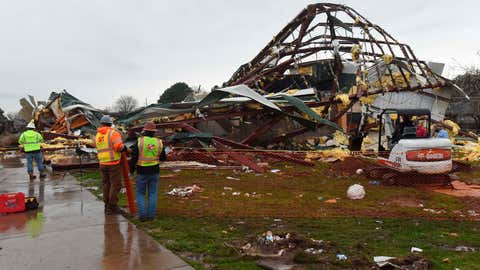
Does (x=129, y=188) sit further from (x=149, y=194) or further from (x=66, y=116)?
(x=66, y=116)

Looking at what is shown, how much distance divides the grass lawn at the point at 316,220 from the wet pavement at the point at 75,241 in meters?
0.30

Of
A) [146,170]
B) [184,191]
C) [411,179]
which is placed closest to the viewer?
[146,170]

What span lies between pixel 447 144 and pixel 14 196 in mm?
8922

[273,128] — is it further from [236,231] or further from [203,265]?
[203,265]

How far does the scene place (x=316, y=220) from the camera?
19.6 ft

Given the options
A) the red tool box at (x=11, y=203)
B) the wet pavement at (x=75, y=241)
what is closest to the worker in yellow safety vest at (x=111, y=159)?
the wet pavement at (x=75, y=241)

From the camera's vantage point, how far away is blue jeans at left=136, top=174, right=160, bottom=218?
588 cm

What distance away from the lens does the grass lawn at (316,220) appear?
4.38 m

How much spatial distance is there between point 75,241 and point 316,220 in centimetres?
340

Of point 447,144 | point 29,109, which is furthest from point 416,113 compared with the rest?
point 29,109

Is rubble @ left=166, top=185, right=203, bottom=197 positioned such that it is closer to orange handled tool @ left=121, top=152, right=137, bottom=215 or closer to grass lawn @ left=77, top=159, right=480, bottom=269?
grass lawn @ left=77, top=159, right=480, bottom=269

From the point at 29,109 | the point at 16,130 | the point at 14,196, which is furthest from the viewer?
the point at 16,130

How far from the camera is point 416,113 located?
10016 millimetres

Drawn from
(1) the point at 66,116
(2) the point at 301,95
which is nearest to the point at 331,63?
(2) the point at 301,95
